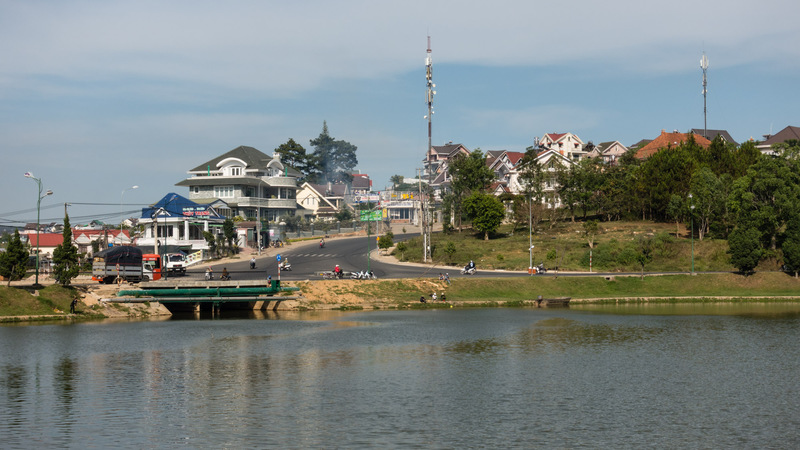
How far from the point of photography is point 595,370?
140ft

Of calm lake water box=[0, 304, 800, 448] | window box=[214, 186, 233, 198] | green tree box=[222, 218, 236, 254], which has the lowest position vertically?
calm lake water box=[0, 304, 800, 448]

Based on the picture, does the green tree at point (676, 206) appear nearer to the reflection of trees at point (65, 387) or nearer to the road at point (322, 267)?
the road at point (322, 267)

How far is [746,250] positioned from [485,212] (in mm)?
39618

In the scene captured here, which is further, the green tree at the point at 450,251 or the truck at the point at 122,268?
the green tree at the point at 450,251

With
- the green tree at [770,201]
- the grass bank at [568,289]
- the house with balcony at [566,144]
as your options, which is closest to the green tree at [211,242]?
the grass bank at [568,289]

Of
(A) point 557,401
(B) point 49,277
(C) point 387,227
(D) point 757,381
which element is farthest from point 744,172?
(B) point 49,277

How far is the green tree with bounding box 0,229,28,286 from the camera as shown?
65.8 metres

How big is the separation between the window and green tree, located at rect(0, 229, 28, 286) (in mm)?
72085

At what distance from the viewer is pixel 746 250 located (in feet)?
271

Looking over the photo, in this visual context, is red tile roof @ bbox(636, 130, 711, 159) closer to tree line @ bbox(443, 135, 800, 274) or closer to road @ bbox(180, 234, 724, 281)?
tree line @ bbox(443, 135, 800, 274)

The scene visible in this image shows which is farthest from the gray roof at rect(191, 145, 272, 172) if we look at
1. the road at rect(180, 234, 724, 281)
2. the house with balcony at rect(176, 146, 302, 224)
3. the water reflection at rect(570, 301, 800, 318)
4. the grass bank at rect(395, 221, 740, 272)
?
the water reflection at rect(570, 301, 800, 318)

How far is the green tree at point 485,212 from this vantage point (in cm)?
11138

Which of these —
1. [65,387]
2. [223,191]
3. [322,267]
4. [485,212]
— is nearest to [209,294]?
[322,267]

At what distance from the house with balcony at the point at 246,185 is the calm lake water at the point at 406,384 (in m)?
76.1
